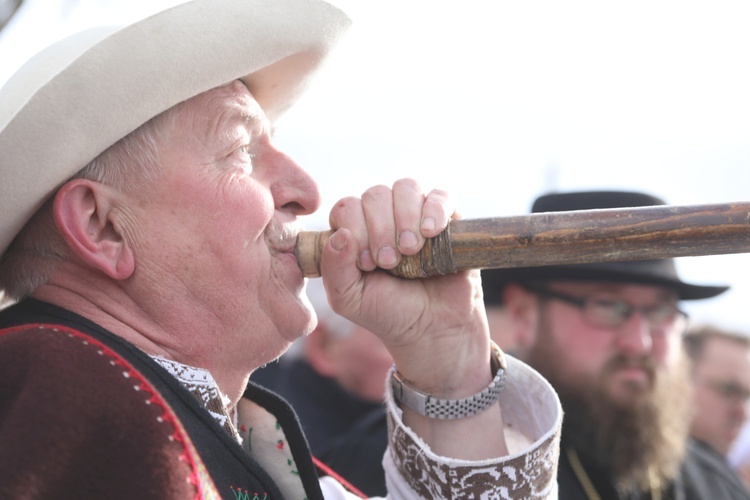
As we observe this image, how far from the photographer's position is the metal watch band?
239cm

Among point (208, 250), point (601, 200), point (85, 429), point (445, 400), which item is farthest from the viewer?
point (601, 200)

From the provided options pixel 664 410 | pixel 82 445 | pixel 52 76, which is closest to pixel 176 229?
pixel 52 76

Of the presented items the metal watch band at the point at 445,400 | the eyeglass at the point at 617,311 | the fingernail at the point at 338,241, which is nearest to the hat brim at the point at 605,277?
the eyeglass at the point at 617,311

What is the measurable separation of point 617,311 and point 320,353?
2.80 metres

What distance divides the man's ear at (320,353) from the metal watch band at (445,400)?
4.04 meters

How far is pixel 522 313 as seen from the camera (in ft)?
16.7

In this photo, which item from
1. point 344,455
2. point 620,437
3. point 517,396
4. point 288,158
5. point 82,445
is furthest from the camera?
point 620,437

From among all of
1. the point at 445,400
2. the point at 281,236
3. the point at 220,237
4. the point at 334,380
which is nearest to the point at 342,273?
the point at 281,236

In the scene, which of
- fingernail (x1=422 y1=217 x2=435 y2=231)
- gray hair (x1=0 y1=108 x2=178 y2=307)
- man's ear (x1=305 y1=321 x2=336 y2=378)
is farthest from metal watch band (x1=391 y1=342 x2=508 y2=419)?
man's ear (x1=305 y1=321 x2=336 y2=378)

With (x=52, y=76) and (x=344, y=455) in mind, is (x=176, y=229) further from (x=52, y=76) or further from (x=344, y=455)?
(x=344, y=455)

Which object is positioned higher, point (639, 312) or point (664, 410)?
point (639, 312)

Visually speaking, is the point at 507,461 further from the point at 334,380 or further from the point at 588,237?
the point at 334,380

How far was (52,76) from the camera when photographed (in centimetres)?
187

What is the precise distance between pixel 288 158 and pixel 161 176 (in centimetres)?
41
